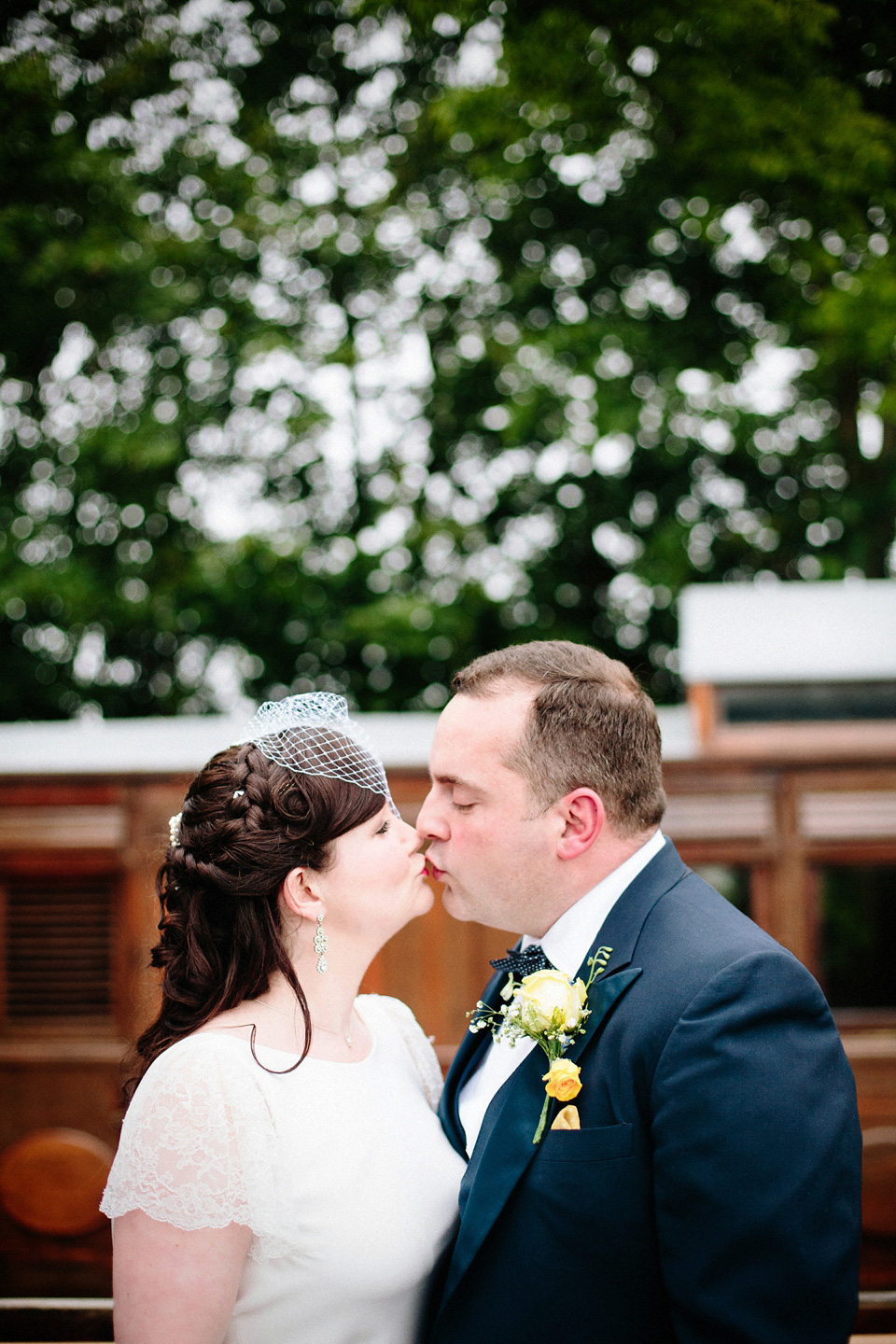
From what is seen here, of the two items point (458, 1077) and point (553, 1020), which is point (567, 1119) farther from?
point (458, 1077)

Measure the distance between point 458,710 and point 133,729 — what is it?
19.5 ft

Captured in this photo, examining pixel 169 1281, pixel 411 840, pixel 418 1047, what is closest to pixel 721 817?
pixel 418 1047

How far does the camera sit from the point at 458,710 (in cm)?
245

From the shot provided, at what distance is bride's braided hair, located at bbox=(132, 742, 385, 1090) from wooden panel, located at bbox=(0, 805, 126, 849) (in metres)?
4.05

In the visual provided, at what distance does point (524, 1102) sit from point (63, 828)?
4.92 metres

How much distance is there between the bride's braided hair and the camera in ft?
8.01

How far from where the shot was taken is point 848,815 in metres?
6.14

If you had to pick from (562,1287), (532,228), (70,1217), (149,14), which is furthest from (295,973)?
(532,228)

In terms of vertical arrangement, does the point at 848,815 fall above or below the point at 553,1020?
below

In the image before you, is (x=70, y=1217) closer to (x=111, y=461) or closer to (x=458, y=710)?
(x=458, y=710)

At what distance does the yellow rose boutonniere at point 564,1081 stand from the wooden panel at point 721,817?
4237 millimetres

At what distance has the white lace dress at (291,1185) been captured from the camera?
6.86 feet

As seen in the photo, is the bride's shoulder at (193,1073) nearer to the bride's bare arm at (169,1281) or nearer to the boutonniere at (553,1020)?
the bride's bare arm at (169,1281)

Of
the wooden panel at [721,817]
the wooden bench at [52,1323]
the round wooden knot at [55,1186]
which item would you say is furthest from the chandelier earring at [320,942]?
the wooden panel at [721,817]
